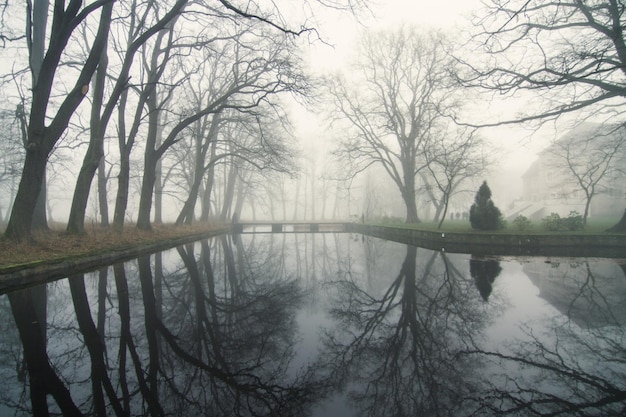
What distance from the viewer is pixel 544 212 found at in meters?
40.4

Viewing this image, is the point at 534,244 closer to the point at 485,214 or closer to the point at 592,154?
the point at 485,214

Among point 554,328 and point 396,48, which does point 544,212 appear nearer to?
point 396,48

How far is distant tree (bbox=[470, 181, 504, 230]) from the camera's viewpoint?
17.4 m

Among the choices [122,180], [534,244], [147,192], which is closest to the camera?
[534,244]

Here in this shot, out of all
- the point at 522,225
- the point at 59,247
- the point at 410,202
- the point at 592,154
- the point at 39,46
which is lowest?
the point at 59,247

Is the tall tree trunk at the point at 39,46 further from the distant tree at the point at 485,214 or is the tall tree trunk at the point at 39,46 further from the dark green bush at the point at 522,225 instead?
the dark green bush at the point at 522,225

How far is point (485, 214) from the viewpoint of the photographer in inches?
691

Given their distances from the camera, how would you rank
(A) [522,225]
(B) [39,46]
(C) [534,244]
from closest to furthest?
(B) [39,46] < (C) [534,244] < (A) [522,225]

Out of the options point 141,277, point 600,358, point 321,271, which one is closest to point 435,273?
point 321,271

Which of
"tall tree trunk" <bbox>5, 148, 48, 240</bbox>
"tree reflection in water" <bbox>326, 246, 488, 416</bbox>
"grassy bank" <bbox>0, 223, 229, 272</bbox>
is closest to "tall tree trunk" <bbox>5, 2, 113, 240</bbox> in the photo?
"tall tree trunk" <bbox>5, 148, 48, 240</bbox>

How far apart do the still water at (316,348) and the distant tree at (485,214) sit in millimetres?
10112

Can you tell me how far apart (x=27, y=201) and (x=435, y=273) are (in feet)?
35.6

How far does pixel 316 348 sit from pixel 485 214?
52.9 feet

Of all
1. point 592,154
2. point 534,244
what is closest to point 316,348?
point 534,244
